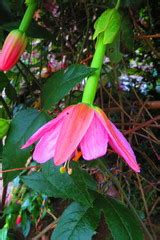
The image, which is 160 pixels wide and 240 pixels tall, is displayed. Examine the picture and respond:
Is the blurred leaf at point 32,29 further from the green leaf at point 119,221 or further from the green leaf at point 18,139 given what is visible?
the green leaf at point 119,221

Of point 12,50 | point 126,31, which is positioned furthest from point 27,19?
point 126,31

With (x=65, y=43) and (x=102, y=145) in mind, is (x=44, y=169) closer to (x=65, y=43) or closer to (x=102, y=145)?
(x=102, y=145)

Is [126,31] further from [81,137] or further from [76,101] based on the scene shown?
[81,137]

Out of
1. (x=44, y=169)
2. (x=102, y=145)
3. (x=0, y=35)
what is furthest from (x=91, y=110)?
(x=0, y=35)

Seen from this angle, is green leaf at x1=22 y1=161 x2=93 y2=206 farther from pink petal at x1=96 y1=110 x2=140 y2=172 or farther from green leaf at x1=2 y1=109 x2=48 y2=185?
pink petal at x1=96 y1=110 x2=140 y2=172

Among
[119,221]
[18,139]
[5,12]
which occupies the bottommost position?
[119,221]

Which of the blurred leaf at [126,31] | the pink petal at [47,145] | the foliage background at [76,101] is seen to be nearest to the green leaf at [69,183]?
the foliage background at [76,101]
